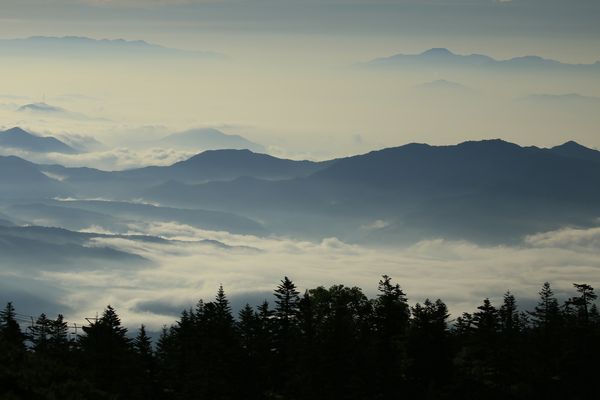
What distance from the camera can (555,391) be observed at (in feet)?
349

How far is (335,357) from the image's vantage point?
97.2 metres

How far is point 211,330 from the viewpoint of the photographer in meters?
111

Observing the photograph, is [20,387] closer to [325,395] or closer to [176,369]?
[325,395]

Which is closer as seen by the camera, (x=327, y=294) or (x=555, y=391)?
(x=555, y=391)

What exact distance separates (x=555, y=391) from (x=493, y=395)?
6.85 m

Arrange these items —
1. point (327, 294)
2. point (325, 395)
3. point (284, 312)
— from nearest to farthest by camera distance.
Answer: point (325, 395) → point (284, 312) → point (327, 294)

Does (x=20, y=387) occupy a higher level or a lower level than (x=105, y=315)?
lower

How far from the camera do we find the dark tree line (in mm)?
96688

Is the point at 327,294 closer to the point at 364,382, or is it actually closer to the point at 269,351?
the point at 269,351

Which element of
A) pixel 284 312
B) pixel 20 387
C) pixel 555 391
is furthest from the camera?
pixel 284 312

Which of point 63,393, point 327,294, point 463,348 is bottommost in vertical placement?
point 63,393

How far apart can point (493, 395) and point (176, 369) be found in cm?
3645

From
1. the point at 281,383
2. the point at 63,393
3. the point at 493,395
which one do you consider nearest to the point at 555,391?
the point at 493,395

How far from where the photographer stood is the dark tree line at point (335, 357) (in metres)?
96.7
